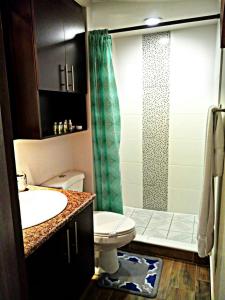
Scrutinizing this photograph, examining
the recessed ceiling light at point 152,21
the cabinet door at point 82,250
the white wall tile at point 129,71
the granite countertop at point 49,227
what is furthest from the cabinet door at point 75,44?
the cabinet door at point 82,250

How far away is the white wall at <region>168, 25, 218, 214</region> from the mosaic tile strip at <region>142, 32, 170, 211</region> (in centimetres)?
7

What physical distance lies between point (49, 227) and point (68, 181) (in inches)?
33.3

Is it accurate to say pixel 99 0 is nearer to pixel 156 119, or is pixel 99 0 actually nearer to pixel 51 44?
pixel 51 44

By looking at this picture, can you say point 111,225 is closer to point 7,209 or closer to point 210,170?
point 210,170

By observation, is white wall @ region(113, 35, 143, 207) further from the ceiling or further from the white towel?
the white towel

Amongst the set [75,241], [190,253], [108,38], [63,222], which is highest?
[108,38]

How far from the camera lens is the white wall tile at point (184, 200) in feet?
8.84

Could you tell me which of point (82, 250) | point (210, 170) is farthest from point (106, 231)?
point (210, 170)

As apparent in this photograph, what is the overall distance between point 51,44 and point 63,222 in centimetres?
115

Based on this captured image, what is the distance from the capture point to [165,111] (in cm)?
261

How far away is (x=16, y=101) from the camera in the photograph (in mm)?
1486

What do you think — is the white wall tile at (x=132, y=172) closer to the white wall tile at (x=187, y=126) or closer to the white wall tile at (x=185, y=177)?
the white wall tile at (x=185, y=177)

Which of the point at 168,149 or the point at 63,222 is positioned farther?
the point at 168,149

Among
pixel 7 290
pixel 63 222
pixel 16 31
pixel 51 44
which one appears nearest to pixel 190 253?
pixel 63 222
